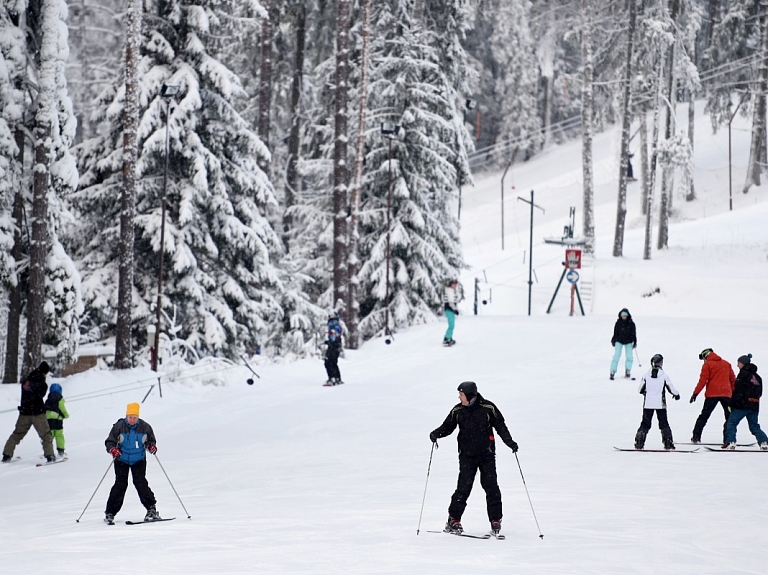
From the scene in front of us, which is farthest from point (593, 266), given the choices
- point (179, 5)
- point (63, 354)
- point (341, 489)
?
point (341, 489)

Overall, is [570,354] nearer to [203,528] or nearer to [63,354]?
[63,354]

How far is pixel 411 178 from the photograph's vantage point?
1180 inches

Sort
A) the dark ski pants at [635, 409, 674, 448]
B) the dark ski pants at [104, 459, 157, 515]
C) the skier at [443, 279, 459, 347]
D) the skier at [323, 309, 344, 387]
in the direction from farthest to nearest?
the skier at [443, 279, 459, 347] → the skier at [323, 309, 344, 387] → the dark ski pants at [635, 409, 674, 448] → the dark ski pants at [104, 459, 157, 515]

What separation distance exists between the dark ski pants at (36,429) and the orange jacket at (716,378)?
410 inches

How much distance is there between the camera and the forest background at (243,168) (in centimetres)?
1872

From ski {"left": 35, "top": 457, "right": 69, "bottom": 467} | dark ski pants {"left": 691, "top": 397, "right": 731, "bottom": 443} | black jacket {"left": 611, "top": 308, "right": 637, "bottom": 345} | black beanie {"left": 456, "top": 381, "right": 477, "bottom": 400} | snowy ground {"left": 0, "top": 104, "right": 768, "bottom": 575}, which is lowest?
ski {"left": 35, "top": 457, "right": 69, "bottom": 467}

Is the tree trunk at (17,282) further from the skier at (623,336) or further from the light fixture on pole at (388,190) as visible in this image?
the skier at (623,336)

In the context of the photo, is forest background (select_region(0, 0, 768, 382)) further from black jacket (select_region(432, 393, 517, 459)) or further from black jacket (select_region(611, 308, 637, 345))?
black jacket (select_region(432, 393, 517, 459))

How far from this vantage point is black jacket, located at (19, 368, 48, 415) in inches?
579

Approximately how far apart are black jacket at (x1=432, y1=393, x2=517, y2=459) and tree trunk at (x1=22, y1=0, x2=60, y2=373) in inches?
460

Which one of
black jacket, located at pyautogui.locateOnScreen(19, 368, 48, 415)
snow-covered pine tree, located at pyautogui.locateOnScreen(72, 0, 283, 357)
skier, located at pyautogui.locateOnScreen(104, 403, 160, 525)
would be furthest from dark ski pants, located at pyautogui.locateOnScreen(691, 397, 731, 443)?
snow-covered pine tree, located at pyautogui.locateOnScreen(72, 0, 283, 357)

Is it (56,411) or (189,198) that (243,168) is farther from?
(56,411)

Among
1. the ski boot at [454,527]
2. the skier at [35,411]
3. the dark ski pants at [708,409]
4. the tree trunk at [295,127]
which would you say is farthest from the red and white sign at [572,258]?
the ski boot at [454,527]

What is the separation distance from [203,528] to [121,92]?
14590 millimetres
